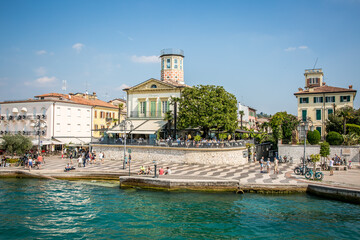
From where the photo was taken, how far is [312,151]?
3738cm

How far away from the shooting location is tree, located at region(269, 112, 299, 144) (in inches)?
1556

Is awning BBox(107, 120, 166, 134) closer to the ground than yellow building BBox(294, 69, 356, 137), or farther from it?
closer to the ground

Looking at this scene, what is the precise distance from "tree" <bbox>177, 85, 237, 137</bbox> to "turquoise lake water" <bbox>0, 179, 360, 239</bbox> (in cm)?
1362

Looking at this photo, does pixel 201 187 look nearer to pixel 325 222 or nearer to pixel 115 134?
pixel 325 222

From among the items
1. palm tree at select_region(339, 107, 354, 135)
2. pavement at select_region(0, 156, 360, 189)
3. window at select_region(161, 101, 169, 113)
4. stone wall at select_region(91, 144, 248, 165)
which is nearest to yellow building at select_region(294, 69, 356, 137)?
palm tree at select_region(339, 107, 354, 135)

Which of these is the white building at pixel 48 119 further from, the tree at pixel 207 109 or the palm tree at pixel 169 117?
the tree at pixel 207 109

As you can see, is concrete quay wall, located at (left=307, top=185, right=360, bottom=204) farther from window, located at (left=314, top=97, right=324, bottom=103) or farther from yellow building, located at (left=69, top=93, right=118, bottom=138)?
yellow building, located at (left=69, top=93, right=118, bottom=138)

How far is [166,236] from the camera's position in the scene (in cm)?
1455

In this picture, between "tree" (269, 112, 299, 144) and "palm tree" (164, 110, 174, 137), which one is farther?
"tree" (269, 112, 299, 144)

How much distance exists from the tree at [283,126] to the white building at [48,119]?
2758 cm

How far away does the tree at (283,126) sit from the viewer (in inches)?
1556

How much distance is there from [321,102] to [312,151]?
35.9ft

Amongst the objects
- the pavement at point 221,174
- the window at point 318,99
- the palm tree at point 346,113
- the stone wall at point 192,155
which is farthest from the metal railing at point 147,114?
the palm tree at point 346,113

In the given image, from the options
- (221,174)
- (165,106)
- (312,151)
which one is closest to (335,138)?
(312,151)
